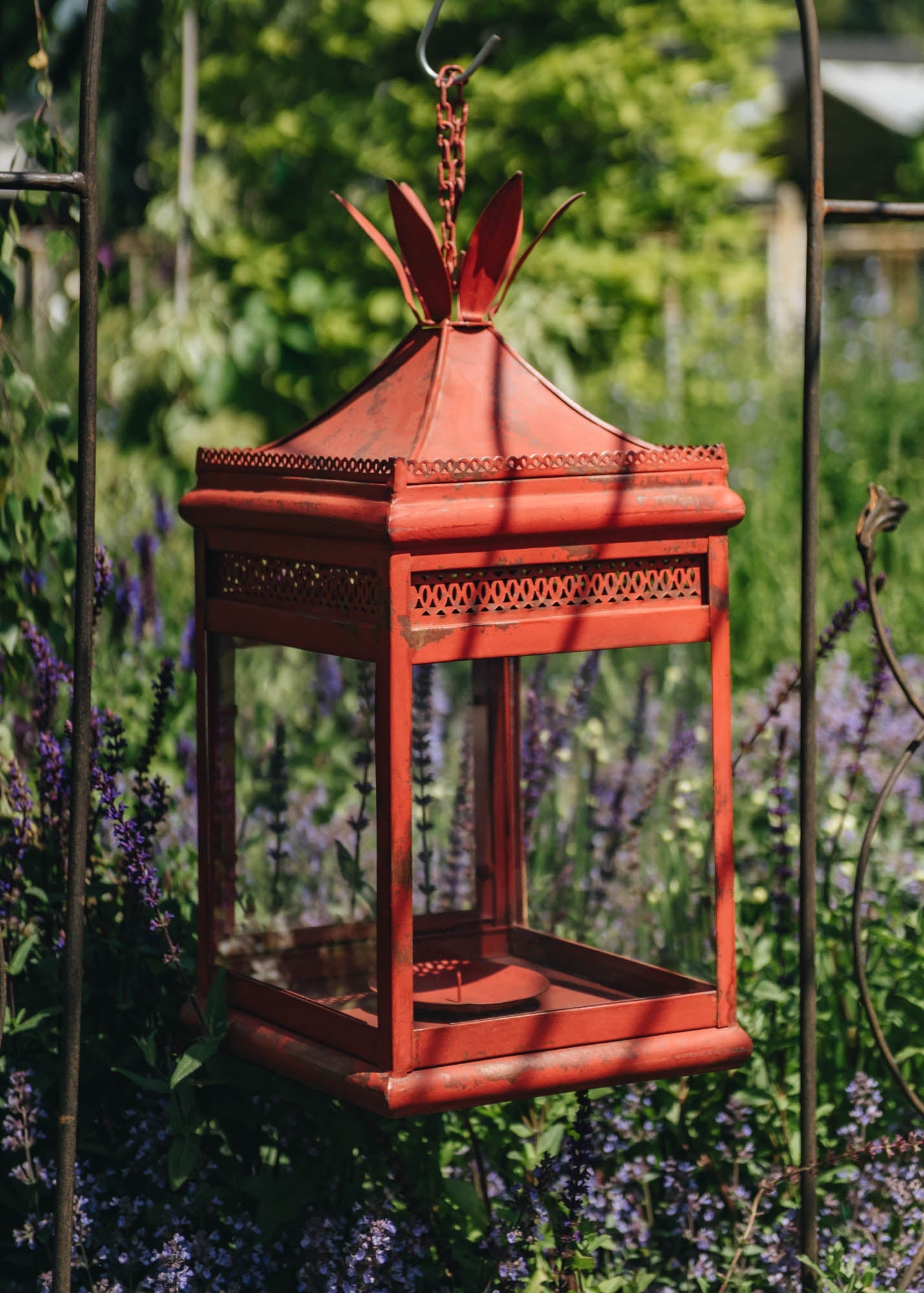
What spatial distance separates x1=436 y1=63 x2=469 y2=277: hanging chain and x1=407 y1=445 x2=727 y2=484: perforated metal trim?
0.36m

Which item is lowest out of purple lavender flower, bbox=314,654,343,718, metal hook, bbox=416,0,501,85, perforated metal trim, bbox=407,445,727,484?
purple lavender flower, bbox=314,654,343,718

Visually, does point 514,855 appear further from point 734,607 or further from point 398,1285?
point 734,607

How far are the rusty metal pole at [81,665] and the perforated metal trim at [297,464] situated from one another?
245mm

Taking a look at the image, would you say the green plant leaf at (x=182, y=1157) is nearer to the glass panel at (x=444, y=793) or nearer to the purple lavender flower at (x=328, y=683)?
the glass panel at (x=444, y=793)

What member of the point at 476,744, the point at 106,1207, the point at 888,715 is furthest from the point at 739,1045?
the point at 888,715

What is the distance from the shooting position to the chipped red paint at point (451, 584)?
180cm

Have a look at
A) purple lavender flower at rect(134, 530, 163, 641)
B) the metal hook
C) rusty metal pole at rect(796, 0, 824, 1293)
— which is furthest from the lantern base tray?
purple lavender flower at rect(134, 530, 163, 641)

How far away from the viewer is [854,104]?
2255 centimetres

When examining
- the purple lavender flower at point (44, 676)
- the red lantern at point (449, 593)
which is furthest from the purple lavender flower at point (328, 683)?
the red lantern at point (449, 593)

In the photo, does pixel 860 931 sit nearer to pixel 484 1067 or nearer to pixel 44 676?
pixel 484 1067

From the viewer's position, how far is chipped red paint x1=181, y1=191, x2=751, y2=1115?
1.80 metres

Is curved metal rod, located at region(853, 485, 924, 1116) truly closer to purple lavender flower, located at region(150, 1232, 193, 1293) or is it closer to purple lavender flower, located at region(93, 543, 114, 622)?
purple lavender flower, located at region(150, 1232, 193, 1293)

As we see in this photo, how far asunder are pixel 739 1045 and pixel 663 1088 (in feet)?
1.43

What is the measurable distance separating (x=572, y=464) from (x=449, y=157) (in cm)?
54
